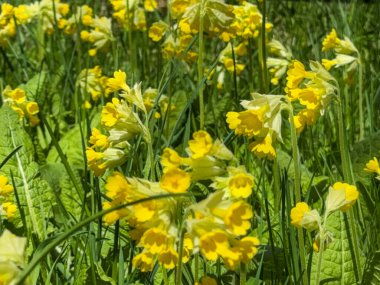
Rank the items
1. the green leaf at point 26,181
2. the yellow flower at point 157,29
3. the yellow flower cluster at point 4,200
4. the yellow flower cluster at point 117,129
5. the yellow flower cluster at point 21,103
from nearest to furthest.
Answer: the yellow flower cluster at point 117,129 < the yellow flower cluster at point 4,200 < the green leaf at point 26,181 < the yellow flower cluster at point 21,103 < the yellow flower at point 157,29

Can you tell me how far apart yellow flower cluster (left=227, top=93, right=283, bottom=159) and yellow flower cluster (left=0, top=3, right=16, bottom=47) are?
72.0 inches

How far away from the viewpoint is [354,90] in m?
3.50

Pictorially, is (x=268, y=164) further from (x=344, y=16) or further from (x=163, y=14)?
(x=163, y=14)

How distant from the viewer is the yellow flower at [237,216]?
1.24m

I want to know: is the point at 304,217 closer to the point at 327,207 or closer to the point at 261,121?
the point at 327,207

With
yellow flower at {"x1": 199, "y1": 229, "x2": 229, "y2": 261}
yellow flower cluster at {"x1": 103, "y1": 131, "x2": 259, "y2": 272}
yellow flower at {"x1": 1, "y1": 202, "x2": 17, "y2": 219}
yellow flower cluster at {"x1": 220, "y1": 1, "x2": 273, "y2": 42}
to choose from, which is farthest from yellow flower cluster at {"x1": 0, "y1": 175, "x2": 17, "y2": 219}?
yellow flower cluster at {"x1": 220, "y1": 1, "x2": 273, "y2": 42}

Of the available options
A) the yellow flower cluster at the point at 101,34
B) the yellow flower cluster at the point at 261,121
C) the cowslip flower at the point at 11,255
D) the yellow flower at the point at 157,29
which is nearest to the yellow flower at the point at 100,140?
the yellow flower cluster at the point at 261,121

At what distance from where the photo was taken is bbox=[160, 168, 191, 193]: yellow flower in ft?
4.18

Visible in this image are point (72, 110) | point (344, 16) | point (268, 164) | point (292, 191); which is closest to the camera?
point (292, 191)

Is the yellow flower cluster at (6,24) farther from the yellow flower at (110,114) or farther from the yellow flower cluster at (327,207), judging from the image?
the yellow flower cluster at (327,207)

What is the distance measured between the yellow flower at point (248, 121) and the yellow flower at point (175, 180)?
1.35 feet

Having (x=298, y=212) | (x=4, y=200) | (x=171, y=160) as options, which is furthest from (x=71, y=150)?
(x=171, y=160)

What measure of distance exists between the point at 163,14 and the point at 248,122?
12.8 ft

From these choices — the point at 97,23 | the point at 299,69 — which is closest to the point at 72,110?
the point at 97,23
